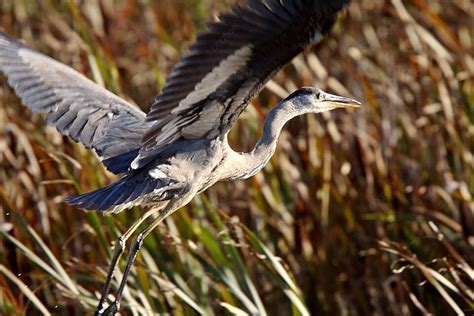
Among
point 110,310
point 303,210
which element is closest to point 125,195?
point 110,310

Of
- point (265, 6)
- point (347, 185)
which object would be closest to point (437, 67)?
point (347, 185)

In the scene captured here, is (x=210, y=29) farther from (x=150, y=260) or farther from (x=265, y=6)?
(x=150, y=260)

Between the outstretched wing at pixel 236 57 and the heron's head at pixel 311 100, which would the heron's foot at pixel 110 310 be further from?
the heron's head at pixel 311 100

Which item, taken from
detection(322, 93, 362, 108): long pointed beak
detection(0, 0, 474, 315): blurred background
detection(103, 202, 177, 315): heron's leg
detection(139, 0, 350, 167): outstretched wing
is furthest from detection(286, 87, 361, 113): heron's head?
detection(103, 202, 177, 315): heron's leg

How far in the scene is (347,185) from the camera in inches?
229

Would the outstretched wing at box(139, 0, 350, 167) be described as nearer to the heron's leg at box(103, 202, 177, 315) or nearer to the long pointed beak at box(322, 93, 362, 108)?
the heron's leg at box(103, 202, 177, 315)

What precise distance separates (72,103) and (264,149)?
1.07 metres

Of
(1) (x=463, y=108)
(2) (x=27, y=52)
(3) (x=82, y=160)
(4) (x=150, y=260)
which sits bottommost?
(1) (x=463, y=108)

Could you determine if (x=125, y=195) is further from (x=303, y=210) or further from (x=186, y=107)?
(x=303, y=210)

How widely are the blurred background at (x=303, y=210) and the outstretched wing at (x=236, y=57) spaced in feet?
2.22

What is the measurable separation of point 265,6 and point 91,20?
461cm

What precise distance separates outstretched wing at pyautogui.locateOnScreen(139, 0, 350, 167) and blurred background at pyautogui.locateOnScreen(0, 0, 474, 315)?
0.68 meters

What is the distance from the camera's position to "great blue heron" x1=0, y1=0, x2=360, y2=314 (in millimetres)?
3619

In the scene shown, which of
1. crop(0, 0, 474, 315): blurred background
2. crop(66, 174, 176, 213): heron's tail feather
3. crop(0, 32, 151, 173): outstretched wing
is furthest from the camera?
crop(0, 32, 151, 173): outstretched wing
